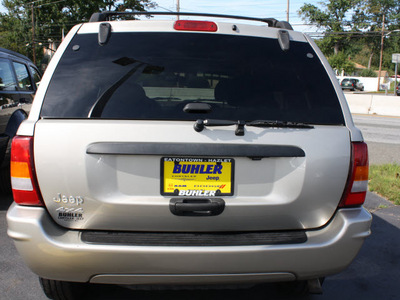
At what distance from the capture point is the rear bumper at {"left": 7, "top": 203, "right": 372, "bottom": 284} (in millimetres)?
2213

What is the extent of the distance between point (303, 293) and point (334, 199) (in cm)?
105

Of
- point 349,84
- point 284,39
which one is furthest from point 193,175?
point 349,84

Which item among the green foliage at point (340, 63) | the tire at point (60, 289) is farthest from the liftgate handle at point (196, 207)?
the green foliage at point (340, 63)

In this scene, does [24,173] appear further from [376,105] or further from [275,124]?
[376,105]

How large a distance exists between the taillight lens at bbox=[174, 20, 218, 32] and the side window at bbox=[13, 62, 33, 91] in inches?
169

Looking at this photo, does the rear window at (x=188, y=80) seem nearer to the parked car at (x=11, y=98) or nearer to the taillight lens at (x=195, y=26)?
the taillight lens at (x=195, y=26)

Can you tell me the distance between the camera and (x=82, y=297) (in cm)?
303

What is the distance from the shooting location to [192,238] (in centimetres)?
232

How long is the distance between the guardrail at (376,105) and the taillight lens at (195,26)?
65.1 feet

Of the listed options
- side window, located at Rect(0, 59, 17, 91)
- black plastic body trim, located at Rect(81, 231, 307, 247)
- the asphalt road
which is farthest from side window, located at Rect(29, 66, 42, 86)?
black plastic body trim, located at Rect(81, 231, 307, 247)

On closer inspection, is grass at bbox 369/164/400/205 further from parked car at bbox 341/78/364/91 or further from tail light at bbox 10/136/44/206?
parked car at bbox 341/78/364/91

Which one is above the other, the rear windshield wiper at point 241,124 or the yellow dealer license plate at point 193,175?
the rear windshield wiper at point 241,124

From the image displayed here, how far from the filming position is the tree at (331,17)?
230ft

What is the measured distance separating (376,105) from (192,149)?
69.0 ft
